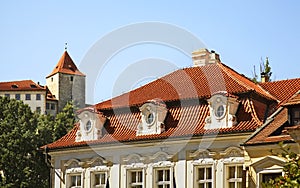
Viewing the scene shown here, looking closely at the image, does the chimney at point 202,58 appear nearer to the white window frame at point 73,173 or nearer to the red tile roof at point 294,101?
the white window frame at point 73,173

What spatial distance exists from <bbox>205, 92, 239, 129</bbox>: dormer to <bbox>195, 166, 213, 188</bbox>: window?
5.64 feet

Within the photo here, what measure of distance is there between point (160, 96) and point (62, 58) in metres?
98.2

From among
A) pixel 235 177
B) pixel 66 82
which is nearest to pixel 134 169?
pixel 235 177

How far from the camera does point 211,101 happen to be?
33.7 m

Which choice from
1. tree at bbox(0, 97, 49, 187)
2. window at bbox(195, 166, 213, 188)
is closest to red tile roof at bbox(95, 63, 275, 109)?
window at bbox(195, 166, 213, 188)

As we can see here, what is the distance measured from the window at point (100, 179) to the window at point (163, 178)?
2.75m

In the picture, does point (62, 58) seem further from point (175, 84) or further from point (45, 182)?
point (175, 84)

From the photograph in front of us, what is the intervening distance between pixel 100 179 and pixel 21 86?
9920 cm

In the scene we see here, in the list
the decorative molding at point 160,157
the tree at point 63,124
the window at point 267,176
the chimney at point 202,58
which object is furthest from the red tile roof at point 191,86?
the tree at point 63,124

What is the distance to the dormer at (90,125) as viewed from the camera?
3759 centimetres

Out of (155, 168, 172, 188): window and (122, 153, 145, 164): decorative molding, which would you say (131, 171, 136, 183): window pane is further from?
(155, 168, 172, 188): window

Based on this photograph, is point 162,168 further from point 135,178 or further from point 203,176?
point 203,176

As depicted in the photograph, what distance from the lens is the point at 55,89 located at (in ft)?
437

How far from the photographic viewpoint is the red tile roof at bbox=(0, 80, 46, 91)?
132 meters
